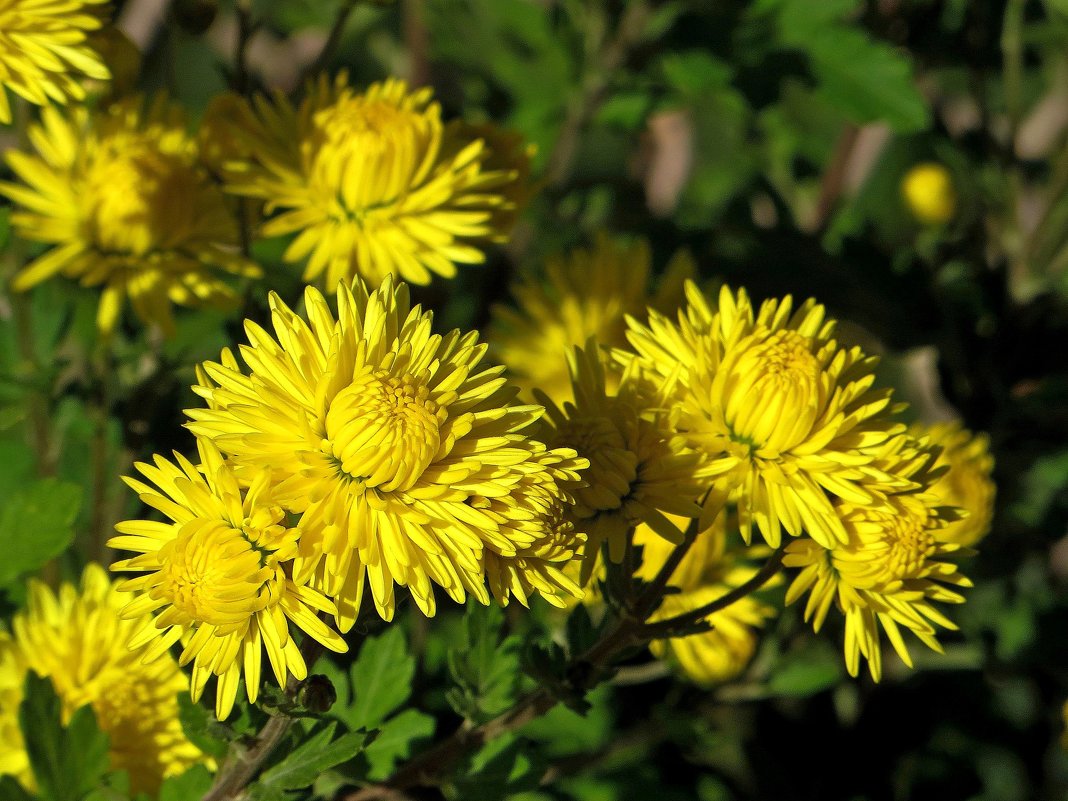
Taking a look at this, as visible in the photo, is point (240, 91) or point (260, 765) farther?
point (240, 91)

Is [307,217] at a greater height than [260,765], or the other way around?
[307,217]

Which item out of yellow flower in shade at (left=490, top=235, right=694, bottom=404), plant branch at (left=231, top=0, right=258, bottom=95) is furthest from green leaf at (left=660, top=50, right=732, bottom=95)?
plant branch at (left=231, top=0, right=258, bottom=95)

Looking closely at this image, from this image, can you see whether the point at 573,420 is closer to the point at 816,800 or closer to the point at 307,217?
the point at 307,217

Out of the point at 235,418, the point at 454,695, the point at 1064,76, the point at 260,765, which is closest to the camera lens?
the point at 235,418

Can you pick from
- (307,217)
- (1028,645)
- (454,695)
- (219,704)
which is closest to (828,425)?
(454,695)

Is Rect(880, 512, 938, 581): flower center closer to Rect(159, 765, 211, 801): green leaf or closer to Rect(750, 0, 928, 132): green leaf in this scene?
Rect(159, 765, 211, 801): green leaf

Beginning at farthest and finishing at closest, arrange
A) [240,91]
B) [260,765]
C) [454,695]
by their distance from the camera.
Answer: [240,91] < [454,695] < [260,765]

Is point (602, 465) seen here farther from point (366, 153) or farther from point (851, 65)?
point (851, 65)
